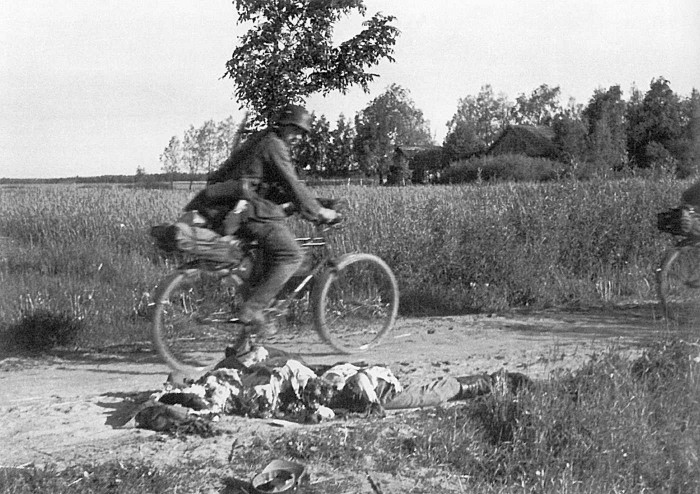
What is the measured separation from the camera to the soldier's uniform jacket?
20.6ft

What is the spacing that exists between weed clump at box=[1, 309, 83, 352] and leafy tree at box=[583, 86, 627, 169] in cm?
2098

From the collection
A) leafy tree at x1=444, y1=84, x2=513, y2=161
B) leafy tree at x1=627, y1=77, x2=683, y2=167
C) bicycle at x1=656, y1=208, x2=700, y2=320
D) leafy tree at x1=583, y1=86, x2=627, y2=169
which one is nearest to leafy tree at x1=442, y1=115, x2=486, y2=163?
leafy tree at x1=444, y1=84, x2=513, y2=161

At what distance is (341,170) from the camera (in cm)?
1577

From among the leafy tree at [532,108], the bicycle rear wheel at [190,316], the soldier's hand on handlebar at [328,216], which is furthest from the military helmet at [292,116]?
the leafy tree at [532,108]

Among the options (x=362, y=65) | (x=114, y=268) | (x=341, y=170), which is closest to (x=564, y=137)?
(x=341, y=170)

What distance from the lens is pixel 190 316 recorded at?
6680 millimetres

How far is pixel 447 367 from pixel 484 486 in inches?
71.4

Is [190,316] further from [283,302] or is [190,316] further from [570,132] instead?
[570,132]

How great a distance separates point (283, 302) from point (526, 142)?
1353 inches

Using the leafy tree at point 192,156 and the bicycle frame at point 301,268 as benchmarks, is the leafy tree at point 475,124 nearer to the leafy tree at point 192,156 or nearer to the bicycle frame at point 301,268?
the leafy tree at point 192,156

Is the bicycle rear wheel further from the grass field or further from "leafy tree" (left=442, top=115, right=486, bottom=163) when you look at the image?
"leafy tree" (left=442, top=115, right=486, bottom=163)

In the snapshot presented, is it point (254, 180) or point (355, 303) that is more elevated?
point (254, 180)

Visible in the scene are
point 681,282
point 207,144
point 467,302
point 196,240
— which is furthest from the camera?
point 207,144

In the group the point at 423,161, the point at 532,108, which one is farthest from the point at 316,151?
the point at 532,108
